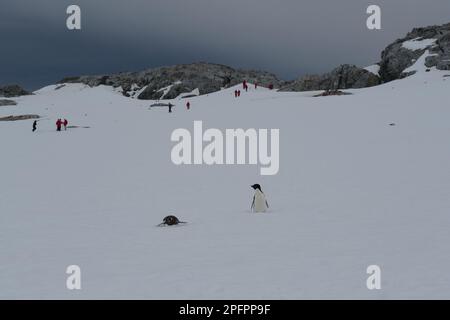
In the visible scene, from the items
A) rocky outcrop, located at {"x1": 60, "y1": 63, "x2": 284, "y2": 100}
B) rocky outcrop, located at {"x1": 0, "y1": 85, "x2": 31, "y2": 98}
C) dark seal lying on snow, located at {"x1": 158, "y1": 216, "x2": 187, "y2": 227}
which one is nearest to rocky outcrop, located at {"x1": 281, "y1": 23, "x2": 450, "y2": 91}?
rocky outcrop, located at {"x1": 60, "y1": 63, "x2": 284, "y2": 100}

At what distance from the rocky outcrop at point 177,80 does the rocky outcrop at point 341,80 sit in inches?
1144

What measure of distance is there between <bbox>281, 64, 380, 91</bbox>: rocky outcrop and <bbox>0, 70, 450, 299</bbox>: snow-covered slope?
1043 inches

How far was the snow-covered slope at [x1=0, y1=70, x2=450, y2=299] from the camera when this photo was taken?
8391 millimetres

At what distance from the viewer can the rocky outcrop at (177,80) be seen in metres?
92.0

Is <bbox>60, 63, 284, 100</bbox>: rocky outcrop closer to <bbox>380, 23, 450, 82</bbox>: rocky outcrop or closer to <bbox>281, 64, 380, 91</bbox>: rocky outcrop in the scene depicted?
<bbox>281, 64, 380, 91</bbox>: rocky outcrop

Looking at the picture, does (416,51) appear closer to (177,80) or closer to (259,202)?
(177,80)

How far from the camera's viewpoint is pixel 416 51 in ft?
215

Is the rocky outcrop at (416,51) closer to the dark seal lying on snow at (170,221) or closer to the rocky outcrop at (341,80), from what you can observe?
the rocky outcrop at (341,80)

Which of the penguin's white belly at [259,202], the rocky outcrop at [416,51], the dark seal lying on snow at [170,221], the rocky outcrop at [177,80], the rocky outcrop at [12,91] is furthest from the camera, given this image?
the rocky outcrop at [177,80]

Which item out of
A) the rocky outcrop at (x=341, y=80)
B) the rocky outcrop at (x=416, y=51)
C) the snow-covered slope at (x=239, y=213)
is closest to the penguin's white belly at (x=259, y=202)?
the snow-covered slope at (x=239, y=213)

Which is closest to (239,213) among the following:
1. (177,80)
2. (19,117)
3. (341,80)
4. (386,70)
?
(19,117)

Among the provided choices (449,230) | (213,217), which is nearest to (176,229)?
(213,217)

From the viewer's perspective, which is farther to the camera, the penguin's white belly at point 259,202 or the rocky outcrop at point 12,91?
the rocky outcrop at point 12,91

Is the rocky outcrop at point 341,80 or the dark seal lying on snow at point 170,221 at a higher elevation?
the rocky outcrop at point 341,80
